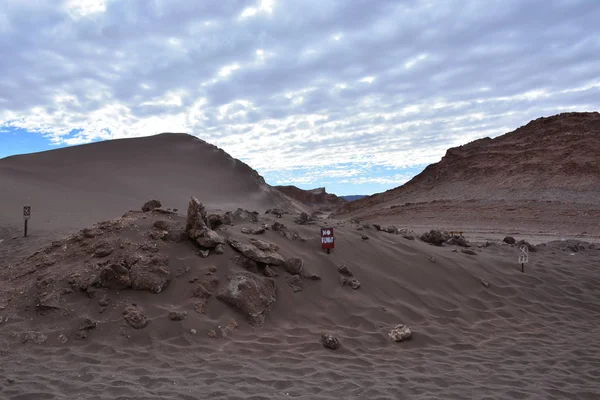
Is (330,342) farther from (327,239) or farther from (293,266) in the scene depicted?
(327,239)

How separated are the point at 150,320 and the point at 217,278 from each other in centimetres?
99

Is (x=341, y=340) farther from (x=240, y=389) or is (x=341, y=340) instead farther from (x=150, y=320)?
(x=150, y=320)

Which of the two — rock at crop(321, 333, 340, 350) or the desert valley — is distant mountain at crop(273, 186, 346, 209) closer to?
the desert valley

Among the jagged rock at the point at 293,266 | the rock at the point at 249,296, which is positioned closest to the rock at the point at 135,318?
the rock at the point at 249,296

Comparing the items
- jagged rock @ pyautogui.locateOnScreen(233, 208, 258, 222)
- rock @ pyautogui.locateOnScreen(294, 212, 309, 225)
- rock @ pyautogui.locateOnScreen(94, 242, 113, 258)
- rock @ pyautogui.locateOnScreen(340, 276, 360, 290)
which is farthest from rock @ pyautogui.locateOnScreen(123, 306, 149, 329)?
rock @ pyautogui.locateOnScreen(294, 212, 309, 225)

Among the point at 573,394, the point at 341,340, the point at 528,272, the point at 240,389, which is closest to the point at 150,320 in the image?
the point at 240,389

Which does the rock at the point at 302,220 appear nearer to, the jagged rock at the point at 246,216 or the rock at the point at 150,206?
the jagged rock at the point at 246,216

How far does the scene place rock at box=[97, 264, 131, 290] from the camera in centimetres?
523

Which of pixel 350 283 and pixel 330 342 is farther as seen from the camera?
pixel 350 283

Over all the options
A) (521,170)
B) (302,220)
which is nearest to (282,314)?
(302,220)

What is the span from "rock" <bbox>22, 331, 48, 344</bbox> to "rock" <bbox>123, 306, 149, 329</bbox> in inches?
30.6

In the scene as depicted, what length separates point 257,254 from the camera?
609 cm

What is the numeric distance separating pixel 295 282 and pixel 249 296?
835 mm

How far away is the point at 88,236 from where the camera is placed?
6.36 meters
